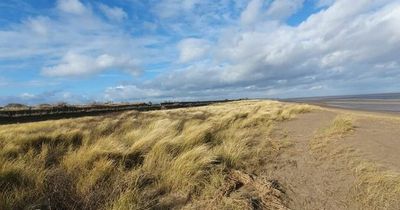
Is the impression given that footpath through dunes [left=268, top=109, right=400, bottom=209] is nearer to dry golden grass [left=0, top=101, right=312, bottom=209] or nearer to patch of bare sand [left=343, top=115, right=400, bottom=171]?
patch of bare sand [left=343, top=115, right=400, bottom=171]

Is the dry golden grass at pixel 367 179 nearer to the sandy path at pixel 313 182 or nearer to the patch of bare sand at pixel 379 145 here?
the sandy path at pixel 313 182

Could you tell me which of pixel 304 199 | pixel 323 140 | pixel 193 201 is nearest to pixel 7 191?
pixel 193 201

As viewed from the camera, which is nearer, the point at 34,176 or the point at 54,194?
the point at 54,194

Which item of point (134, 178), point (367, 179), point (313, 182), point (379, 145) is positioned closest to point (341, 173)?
point (367, 179)

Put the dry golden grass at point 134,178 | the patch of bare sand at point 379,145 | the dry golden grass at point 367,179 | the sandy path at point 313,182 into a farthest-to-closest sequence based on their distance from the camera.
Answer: the patch of bare sand at point 379,145, the sandy path at point 313,182, the dry golden grass at point 367,179, the dry golden grass at point 134,178

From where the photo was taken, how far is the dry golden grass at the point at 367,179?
560 cm

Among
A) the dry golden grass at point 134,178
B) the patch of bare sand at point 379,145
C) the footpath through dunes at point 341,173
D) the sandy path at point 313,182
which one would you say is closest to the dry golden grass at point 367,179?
the footpath through dunes at point 341,173

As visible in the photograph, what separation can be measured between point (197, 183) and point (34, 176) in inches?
96.5

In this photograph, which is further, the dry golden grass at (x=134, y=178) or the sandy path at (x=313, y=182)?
the sandy path at (x=313, y=182)

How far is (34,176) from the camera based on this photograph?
6.22 m

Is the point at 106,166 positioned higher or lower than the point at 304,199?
higher

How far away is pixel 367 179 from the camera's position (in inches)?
261

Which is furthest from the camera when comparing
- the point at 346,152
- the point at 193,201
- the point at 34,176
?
the point at 346,152

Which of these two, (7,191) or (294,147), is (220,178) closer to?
(7,191)
